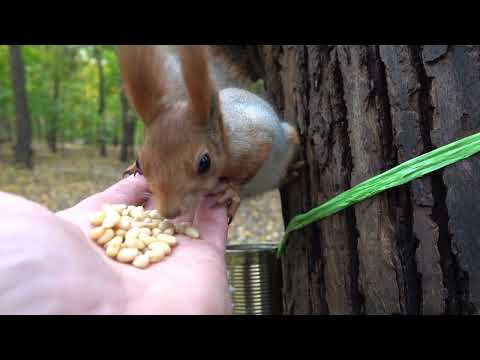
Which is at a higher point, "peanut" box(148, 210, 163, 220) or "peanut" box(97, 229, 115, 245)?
"peanut" box(148, 210, 163, 220)

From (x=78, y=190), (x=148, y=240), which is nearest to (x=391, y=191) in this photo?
(x=148, y=240)

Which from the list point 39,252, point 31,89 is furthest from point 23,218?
point 31,89

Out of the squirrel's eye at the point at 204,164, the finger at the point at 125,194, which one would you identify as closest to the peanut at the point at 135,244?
the squirrel's eye at the point at 204,164

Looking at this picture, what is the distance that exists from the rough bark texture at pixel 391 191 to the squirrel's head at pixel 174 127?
1.02 ft

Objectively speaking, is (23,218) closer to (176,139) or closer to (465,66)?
(176,139)

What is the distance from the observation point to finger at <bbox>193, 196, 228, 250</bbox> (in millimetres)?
1430

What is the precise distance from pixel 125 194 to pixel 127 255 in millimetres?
523

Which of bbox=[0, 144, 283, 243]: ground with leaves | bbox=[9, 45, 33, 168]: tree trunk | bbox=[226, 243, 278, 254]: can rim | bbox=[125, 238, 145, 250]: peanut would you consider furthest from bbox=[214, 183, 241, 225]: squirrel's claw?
bbox=[9, 45, 33, 168]: tree trunk

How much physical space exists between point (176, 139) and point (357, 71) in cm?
51

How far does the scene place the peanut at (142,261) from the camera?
1201 millimetres

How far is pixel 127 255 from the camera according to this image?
1.23m

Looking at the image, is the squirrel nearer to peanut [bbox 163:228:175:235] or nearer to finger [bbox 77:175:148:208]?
peanut [bbox 163:228:175:235]

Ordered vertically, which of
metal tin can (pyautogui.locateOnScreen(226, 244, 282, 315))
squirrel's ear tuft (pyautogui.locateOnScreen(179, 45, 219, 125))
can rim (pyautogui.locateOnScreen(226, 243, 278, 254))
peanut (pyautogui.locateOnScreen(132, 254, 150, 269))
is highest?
squirrel's ear tuft (pyautogui.locateOnScreen(179, 45, 219, 125))

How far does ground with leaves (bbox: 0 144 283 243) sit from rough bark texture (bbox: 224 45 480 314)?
317cm
